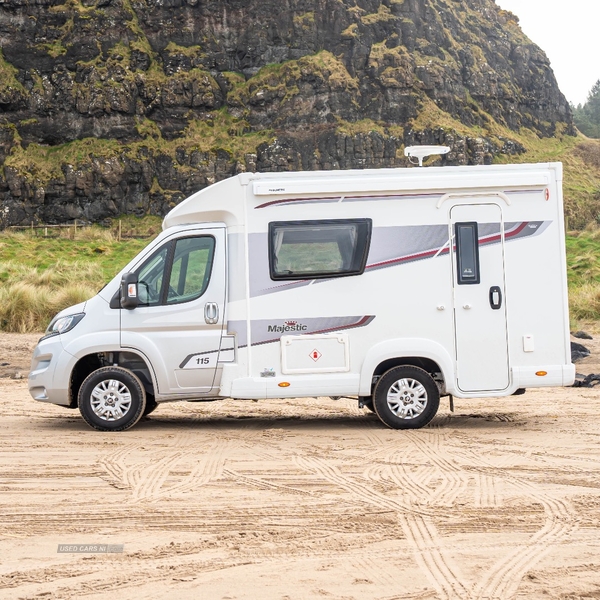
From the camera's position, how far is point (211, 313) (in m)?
10.6

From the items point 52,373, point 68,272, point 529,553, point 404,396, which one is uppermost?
point 68,272

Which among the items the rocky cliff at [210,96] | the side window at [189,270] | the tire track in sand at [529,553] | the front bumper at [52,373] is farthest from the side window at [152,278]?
the rocky cliff at [210,96]

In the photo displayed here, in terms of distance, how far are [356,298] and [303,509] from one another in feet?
13.8

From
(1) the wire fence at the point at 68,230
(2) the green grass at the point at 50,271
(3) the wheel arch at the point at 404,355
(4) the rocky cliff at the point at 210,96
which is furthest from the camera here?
(4) the rocky cliff at the point at 210,96

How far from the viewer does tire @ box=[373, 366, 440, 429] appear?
10.6 m

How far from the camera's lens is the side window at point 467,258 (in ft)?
35.0

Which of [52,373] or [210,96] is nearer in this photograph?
[52,373]

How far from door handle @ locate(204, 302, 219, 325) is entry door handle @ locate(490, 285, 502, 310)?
323 centimetres

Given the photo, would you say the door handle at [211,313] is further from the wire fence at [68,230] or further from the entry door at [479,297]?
the wire fence at [68,230]

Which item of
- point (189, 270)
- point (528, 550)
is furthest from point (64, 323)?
point (528, 550)

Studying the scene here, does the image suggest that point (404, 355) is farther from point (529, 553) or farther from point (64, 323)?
point (529, 553)

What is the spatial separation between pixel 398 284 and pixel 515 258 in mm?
1426

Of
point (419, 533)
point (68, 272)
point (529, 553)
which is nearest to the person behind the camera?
point (529, 553)

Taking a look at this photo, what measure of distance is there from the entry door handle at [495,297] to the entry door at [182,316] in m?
3.16
